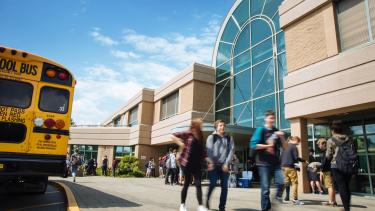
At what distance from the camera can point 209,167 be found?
5.49 meters

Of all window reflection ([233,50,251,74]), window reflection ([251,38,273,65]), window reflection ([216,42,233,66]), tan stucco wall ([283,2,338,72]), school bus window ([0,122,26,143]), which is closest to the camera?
school bus window ([0,122,26,143])

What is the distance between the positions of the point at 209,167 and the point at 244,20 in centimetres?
1674

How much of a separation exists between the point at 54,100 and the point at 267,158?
15.3ft

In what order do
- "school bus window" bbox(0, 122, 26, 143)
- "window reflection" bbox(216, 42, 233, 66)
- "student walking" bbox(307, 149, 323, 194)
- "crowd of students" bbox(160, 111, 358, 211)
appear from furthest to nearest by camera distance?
"window reflection" bbox(216, 42, 233, 66)
"student walking" bbox(307, 149, 323, 194)
"school bus window" bbox(0, 122, 26, 143)
"crowd of students" bbox(160, 111, 358, 211)

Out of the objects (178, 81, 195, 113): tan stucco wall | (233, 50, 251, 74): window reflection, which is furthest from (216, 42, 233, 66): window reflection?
(178, 81, 195, 113): tan stucco wall

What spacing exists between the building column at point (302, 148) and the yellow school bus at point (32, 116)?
9.25m

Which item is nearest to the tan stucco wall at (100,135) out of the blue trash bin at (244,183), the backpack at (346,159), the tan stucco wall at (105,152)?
the tan stucco wall at (105,152)

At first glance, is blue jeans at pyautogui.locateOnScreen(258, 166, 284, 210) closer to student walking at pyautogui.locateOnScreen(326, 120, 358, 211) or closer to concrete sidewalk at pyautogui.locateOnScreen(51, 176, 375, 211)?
concrete sidewalk at pyautogui.locateOnScreen(51, 176, 375, 211)

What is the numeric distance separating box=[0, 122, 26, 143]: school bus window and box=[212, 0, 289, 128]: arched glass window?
12320 mm

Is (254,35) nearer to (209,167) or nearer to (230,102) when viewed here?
(230,102)

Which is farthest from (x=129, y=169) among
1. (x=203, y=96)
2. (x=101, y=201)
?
(x=101, y=201)

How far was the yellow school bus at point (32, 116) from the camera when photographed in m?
6.01

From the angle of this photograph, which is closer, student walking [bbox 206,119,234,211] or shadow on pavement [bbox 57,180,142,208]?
student walking [bbox 206,119,234,211]

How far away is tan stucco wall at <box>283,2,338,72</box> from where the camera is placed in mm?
11945
